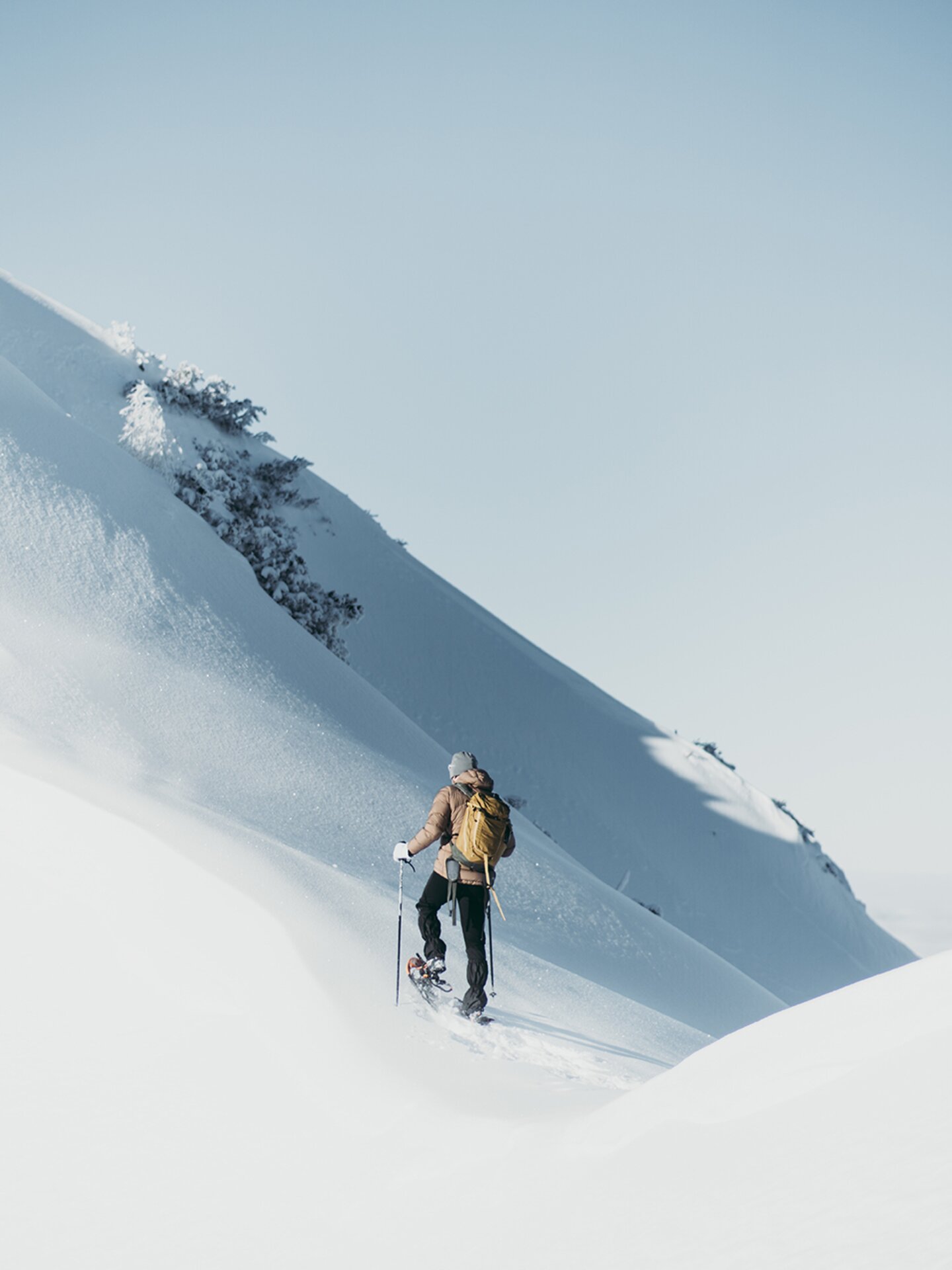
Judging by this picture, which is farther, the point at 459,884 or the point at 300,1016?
the point at 459,884

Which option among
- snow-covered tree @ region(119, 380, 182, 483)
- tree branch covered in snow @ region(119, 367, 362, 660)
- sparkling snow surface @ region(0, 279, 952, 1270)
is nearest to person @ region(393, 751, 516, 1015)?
sparkling snow surface @ region(0, 279, 952, 1270)

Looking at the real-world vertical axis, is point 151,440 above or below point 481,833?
above

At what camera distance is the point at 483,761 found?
27.0 m

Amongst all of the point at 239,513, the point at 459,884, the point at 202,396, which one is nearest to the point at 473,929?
the point at 459,884

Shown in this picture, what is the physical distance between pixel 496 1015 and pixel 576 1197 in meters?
3.62

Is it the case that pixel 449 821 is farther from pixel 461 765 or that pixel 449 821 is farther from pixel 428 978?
pixel 428 978

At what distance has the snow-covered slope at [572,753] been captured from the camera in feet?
86.0

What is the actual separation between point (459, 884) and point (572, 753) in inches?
880

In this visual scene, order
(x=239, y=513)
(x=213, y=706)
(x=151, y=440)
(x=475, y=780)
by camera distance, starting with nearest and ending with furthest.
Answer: (x=475, y=780)
(x=213, y=706)
(x=151, y=440)
(x=239, y=513)

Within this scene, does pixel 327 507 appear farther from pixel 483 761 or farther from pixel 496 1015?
pixel 496 1015

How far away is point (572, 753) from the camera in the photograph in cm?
2923

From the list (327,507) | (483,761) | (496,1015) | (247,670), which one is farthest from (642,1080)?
(327,507)

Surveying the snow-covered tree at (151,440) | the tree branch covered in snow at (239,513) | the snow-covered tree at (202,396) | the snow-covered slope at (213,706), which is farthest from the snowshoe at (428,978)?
the snow-covered tree at (202,396)

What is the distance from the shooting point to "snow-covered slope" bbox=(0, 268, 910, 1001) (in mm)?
26203
